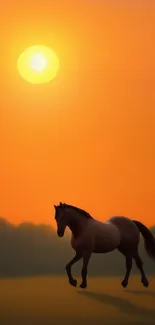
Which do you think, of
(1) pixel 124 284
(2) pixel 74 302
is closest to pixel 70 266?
(2) pixel 74 302

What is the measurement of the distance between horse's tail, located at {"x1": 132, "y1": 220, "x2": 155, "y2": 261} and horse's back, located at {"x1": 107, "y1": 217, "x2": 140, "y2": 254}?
4 centimetres

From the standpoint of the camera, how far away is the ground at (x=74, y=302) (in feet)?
7.30

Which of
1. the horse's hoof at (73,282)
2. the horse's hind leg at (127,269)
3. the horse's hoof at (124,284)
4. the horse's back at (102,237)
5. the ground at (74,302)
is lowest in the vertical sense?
the ground at (74,302)

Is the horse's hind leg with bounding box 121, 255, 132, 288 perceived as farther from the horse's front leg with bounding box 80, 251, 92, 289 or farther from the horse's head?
the horse's head

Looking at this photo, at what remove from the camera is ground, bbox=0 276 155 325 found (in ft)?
7.30

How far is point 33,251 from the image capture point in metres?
2.70

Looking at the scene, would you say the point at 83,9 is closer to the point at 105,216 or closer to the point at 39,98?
the point at 39,98

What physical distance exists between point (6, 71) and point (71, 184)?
70 centimetres

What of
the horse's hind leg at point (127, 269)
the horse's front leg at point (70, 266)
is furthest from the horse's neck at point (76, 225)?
the horse's hind leg at point (127, 269)

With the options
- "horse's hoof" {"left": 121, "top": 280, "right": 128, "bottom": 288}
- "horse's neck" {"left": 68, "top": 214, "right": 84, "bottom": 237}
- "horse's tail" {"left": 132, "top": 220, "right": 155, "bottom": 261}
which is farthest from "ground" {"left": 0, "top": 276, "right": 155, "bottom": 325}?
"horse's neck" {"left": 68, "top": 214, "right": 84, "bottom": 237}

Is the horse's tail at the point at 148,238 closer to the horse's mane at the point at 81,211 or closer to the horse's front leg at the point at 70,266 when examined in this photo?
the horse's mane at the point at 81,211

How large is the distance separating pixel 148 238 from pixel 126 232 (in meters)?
0.14

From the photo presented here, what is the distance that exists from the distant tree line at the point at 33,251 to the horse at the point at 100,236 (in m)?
0.16

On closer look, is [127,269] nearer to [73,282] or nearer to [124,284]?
[124,284]
